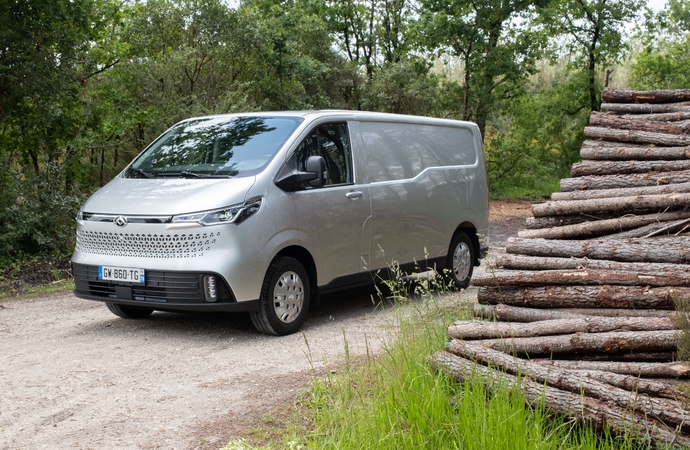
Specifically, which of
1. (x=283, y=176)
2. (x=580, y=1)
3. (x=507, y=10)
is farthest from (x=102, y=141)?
(x=580, y=1)

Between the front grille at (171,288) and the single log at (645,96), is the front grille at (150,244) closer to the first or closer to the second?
the front grille at (171,288)

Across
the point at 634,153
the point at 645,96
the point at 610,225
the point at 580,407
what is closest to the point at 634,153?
the point at 634,153

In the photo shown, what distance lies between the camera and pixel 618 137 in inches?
296

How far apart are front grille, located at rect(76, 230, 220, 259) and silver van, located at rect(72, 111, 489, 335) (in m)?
0.01

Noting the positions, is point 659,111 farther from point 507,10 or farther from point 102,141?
point 507,10

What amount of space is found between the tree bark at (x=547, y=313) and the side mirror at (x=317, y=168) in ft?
7.23

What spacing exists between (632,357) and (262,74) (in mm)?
16278

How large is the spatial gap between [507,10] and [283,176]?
2137cm

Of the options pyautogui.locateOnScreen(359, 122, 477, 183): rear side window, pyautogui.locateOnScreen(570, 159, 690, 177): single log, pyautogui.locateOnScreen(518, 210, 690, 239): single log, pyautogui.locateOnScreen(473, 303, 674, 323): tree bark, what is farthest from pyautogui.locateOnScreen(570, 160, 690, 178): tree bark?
pyautogui.locateOnScreen(359, 122, 477, 183): rear side window

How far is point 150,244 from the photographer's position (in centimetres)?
672

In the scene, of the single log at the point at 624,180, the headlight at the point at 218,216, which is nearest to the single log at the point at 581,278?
the single log at the point at 624,180

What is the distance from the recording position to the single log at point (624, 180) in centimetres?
657

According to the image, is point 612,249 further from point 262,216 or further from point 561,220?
point 262,216

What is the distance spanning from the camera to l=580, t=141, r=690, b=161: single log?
698 centimetres
